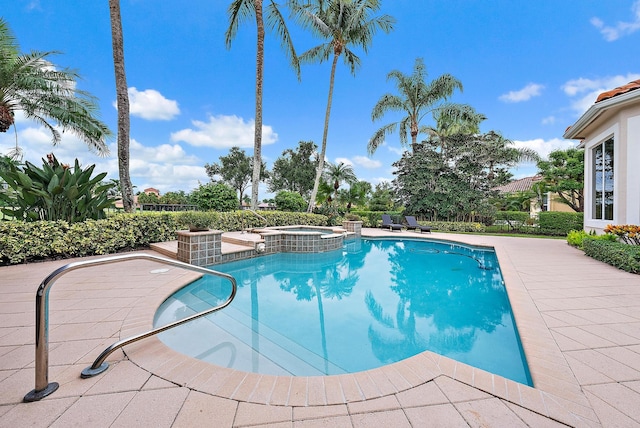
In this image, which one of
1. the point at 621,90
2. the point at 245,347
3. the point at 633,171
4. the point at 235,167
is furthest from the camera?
the point at 235,167

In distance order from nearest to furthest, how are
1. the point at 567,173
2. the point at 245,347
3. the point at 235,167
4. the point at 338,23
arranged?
the point at 245,347
the point at 338,23
the point at 567,173
the point at 235,167

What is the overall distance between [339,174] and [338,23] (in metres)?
11.3

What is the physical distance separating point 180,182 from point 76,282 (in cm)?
2465

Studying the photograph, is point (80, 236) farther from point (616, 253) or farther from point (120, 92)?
point (616, 253)

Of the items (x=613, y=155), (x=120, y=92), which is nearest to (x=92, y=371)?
(x=120, y=92)

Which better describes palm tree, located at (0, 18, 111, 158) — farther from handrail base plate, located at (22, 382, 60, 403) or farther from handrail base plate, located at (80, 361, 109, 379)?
handrail base plate, located at (22, 382, 60, 403)

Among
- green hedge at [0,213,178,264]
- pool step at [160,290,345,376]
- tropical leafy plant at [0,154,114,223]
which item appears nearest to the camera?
pool step at [160,290,345,376]

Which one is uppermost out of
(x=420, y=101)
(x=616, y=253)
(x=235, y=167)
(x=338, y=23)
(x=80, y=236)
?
(x=338, y=23)

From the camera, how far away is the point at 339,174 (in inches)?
947

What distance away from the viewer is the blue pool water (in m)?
3.05

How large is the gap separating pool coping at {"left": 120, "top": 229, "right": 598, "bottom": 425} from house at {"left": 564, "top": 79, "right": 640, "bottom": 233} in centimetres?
778

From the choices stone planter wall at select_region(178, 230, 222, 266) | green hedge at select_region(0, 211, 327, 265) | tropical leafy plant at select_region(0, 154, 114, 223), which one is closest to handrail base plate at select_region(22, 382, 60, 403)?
stone planter wall at select_region(178, 230, 222, 266)

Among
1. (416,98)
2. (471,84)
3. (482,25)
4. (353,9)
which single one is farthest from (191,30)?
(471,84)

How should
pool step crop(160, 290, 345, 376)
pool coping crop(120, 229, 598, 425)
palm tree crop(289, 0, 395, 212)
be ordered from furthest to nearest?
palm tree crop(289, 0, 395, 212)
pool step crop(160, 290, 345, 376)
pool coping crop(120, 229, 598, 425)
